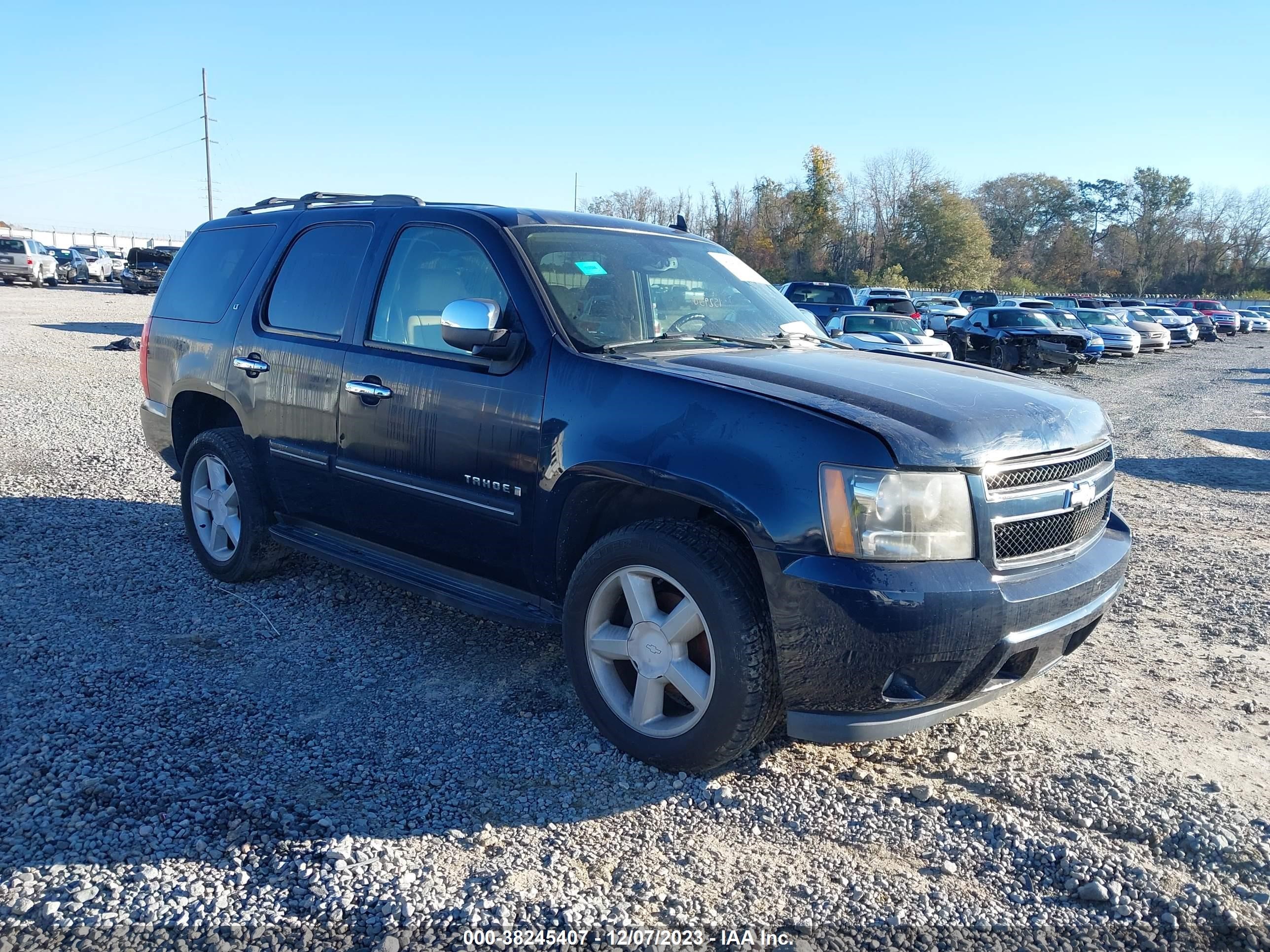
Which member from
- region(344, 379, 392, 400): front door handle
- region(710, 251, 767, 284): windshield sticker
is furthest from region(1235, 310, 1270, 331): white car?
region(344, 379, 392, 400): front door handle

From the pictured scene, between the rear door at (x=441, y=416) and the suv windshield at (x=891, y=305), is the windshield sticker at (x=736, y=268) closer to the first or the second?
the rear door at (x=441, y=416)

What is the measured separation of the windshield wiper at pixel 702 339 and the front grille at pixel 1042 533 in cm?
137

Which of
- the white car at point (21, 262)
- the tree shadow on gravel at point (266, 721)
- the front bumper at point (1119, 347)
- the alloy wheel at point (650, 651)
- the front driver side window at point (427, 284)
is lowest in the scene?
the tree shadow on gravel at point (266, 721)

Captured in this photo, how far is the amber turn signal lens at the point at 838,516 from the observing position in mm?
2846

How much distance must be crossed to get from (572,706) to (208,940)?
1.63 meters

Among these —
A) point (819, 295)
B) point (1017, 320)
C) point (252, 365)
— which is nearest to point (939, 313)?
point (1017, 320)

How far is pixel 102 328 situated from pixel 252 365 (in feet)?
65.1

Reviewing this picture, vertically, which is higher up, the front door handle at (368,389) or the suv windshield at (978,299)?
the suv windshield at (978,299)

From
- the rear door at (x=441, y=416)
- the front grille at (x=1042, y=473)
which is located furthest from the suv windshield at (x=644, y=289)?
the front grille at (x=1042, y=473)

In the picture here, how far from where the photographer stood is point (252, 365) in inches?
187

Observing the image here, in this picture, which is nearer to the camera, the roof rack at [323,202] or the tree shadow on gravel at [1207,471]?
the roof rack at [323,202]

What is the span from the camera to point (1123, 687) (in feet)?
13.5

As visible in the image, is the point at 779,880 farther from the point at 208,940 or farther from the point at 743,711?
the point at 208,940

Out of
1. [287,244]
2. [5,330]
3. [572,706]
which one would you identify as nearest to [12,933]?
[572,706]
